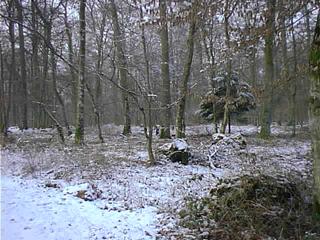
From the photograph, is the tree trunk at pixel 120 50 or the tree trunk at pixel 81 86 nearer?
the tree trunk at pixel 120 50

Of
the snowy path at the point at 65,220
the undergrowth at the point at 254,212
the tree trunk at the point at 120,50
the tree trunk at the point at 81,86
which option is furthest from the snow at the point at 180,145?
the tree trunk at the point at 81,86

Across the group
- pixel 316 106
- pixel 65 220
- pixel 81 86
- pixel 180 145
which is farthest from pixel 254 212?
pixel 81 86

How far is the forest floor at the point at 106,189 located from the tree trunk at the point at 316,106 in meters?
1.17

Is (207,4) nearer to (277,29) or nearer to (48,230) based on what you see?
(277,29)

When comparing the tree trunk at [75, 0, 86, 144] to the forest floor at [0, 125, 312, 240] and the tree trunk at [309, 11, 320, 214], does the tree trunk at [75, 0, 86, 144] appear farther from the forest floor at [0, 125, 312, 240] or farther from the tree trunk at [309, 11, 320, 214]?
the tree trunk at [309, 11, 320, 214]

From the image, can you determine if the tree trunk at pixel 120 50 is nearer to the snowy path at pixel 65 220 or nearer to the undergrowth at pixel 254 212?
the snowy path at pixel 65 220

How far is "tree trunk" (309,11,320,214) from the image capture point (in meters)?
5.85

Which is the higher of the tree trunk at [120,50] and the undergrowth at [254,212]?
the tree trunk at [120,50]

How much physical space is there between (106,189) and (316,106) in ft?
15.1

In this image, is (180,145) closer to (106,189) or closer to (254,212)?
(106,189)

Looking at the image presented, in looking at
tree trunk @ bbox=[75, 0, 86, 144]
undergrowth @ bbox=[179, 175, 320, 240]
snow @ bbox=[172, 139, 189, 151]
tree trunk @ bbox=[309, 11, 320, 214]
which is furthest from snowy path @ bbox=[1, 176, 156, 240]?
tree trunk @ bbox=[75, 0, 86, 144]

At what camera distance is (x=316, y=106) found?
5859mm

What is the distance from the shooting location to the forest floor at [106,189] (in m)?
6.27

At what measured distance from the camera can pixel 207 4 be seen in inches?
265
